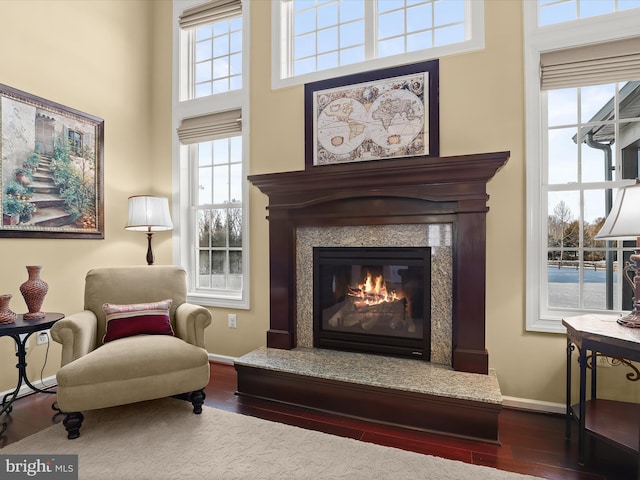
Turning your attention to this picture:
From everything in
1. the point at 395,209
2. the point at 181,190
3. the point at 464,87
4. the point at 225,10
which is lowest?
the point at 395,209

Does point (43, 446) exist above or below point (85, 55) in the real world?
below

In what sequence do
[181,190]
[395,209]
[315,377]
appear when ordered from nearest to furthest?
[315,377], [395,209], [181,190]

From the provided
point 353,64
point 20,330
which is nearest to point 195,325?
point 20,330

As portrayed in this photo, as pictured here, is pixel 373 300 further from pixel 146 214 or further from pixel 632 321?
pixel 146 214

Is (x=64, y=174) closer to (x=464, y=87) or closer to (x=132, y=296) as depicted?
(x=132, y=296)

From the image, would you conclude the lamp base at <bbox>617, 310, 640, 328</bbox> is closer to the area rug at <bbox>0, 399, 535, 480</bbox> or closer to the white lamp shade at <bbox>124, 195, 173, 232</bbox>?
the area rug at <bbox>0, 399, 535, 480</bbox>

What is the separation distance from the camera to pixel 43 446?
76.0 inches

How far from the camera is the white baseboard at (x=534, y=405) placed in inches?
90.2

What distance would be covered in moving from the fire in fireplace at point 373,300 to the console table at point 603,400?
93 centimetres

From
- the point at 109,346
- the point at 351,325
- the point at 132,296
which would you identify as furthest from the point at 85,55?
the point at 351,325

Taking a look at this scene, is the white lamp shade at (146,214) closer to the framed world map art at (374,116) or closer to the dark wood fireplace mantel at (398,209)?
the dark wood fireplace mantel at (398,209)

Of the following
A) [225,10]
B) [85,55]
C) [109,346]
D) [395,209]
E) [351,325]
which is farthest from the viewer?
[225,10]

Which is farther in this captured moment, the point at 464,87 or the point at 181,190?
the point at 181,190

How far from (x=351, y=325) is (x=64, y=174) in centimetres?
271
